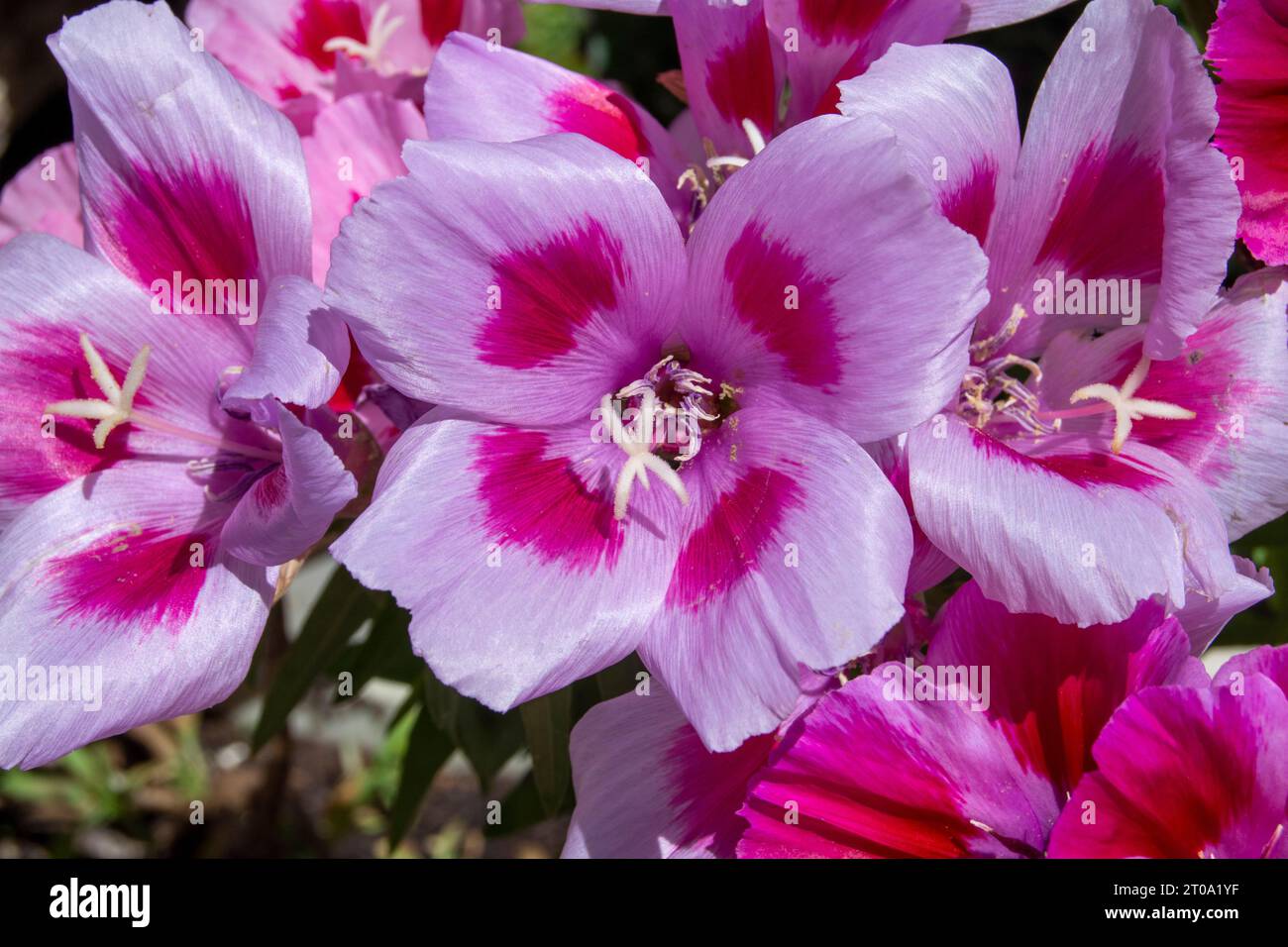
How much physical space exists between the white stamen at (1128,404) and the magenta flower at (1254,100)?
0.48ft

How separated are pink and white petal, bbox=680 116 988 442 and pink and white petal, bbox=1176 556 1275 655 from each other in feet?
0.90

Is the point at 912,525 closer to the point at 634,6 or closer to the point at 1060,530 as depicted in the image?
the point at 1060,530

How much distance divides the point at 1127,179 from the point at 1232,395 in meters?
0.20

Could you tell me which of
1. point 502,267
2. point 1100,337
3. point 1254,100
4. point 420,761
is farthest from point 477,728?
point 1254,100

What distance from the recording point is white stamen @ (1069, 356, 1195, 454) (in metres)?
1.03

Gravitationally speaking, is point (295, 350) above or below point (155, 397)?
above

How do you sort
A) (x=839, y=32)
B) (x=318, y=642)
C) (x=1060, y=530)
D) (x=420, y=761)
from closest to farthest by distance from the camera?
(x=1060, y=530)
(x=839, y=32)
(x=318, y=642)
(x=420, y=761)

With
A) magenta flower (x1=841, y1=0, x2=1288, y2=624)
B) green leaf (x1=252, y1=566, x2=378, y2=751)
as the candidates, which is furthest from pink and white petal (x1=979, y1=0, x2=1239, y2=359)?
green leaf (x1=252, y1=566, x2=378, y2=751)

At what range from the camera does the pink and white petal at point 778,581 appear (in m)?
0.90

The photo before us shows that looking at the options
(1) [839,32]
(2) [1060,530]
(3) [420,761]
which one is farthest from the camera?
(3) [420,761]

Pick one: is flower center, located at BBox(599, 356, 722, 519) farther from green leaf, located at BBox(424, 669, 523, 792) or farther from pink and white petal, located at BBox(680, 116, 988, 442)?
green leaf, located at BBox(424, 669, 523, 792)

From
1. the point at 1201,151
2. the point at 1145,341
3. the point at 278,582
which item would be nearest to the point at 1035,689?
the point at 1145,341

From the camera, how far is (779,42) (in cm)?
116
